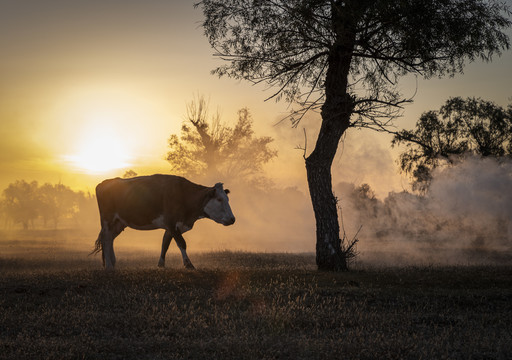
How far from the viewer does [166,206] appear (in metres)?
17.0

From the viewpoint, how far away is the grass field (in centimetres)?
701

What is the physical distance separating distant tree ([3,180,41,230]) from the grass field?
136 meters

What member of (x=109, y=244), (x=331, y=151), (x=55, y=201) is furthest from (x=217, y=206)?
(x=55, y=201)

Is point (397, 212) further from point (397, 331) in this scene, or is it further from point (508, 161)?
point (397, 331)

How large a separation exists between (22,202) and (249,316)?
14423cm

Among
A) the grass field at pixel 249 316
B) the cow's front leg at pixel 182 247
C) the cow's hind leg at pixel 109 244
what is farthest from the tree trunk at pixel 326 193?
the cow's hind leg at pixel 109 244

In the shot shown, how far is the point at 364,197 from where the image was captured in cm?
4319

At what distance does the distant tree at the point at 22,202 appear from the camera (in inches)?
5389

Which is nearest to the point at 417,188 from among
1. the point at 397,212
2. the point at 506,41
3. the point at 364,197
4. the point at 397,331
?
the point at 397,212

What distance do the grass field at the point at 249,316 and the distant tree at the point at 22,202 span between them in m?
136

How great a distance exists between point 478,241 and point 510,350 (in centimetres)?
3171

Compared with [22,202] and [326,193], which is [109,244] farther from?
[22,202]

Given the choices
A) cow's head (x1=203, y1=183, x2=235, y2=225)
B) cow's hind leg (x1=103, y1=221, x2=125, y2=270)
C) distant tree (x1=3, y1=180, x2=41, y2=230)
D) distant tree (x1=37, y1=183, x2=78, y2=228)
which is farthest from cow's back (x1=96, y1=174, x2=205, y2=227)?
distant tree (x1=37, y1=183, x2=78, y2=228)

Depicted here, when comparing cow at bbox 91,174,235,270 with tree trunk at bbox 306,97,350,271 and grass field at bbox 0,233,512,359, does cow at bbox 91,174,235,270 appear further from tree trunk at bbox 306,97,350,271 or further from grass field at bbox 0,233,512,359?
grass field at bbox 0,233,512,359
